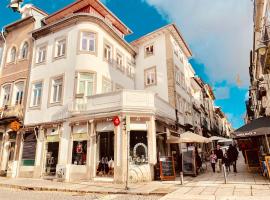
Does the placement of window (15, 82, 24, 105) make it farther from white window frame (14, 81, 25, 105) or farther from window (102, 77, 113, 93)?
window (102, 77, 113, 93)

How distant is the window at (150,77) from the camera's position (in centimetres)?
2217

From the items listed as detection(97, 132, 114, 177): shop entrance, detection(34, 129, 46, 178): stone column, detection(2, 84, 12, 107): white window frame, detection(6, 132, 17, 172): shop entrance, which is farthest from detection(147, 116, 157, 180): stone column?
detection(2, 84, 12, 107): white window frame

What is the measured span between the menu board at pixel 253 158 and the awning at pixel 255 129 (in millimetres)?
4159

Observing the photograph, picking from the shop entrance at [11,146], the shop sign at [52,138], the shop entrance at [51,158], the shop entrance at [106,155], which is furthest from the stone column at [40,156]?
the shop entrance at [106,155]

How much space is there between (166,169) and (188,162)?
2.63 m

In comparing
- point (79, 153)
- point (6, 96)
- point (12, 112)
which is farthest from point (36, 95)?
point (79, 153)

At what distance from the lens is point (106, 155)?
48.3 feet

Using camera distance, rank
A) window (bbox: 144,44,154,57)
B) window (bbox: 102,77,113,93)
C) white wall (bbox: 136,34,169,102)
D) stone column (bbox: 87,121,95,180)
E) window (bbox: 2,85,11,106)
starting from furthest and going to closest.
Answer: window (bbox: 144,44,154,57)
white wall (bbox: 136,34,169,102)
window (bbox: 2,85,11,106)
window (bbox: 102,77,113,93)
stone column (bbox: 87,121,95,180)

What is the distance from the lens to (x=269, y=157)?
1068 centimetres

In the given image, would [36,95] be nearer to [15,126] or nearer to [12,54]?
[15,126]

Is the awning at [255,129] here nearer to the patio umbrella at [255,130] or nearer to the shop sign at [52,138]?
the patio umbrella at [255,130]

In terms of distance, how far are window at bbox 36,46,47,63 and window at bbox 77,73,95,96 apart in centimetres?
481

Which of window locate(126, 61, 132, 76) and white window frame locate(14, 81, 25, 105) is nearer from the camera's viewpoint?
white window frame locate(14, 81, 25, 105)

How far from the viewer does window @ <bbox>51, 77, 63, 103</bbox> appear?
1706 centimetres
